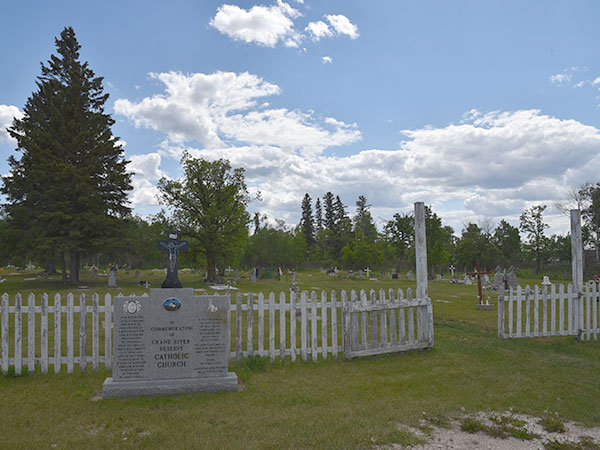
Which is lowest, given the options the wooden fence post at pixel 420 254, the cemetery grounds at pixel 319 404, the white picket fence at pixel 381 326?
the cemetery grounds at pixel 319 404

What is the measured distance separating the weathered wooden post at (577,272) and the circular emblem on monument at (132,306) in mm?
9675

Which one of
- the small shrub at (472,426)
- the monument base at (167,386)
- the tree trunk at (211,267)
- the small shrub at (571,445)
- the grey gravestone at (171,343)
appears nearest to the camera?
the small shrub at (571,445)

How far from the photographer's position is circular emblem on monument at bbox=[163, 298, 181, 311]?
20.9 ft

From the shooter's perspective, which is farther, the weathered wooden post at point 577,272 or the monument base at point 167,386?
the weathered wooden post at point 577,272

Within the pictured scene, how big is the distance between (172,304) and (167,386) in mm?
1160

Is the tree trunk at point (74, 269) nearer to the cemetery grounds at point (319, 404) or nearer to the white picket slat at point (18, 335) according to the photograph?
the white picket slat at point (18, 335)

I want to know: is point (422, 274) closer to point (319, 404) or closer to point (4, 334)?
point (319, 404)

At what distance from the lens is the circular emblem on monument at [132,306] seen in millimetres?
6281

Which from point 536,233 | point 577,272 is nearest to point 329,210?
point 536,233

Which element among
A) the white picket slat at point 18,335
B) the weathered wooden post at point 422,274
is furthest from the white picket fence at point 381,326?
→ the white picket slat at point 18,335

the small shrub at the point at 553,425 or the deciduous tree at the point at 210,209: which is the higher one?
the deciduous tree at the point at 210,209

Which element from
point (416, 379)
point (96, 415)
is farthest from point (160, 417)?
point (416, 379)

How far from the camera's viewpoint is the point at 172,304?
639 centimetres

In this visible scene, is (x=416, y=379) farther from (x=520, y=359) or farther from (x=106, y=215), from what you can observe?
(x=106, y=215)
